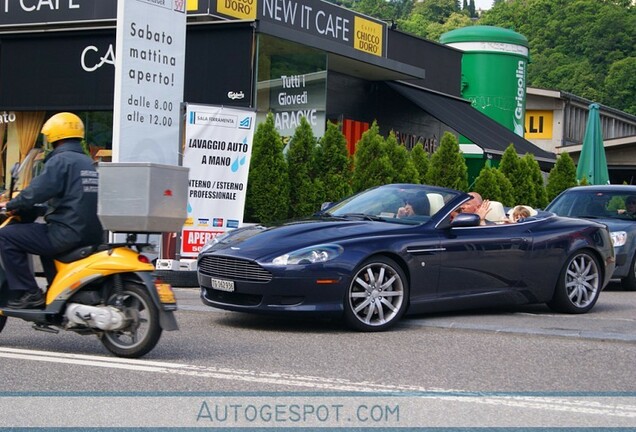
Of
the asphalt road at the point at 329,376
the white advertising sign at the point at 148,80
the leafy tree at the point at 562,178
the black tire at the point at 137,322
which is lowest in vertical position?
the asphalt road at the point at 329,376

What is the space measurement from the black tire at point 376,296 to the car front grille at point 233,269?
827 mm

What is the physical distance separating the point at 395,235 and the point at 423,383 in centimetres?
314

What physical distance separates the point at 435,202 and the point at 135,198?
4017 millimetres

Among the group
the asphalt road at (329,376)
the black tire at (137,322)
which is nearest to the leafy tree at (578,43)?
the asphalt road at (329,376)

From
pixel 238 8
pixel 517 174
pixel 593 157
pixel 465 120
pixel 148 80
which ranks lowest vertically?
pixel 517 174

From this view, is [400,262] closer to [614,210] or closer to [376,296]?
[376,296]

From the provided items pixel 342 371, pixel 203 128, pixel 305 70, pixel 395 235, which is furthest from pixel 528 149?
pixel 342 371

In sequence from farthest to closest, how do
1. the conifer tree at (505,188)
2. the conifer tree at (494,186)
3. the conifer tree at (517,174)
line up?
the conifer tree at (517,174) → the conifer tree at (505,188) → the conifer tree at (494,186)

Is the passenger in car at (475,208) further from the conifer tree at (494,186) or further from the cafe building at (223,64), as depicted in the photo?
the conifer tree at (494,186)

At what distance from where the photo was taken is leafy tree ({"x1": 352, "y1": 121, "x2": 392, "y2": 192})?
2073 cm

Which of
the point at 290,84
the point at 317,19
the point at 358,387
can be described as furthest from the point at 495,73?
the point at 358,387

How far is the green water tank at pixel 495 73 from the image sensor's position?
1581 inches

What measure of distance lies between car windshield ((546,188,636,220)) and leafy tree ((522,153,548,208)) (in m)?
8.45

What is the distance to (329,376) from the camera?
755 centimetres
